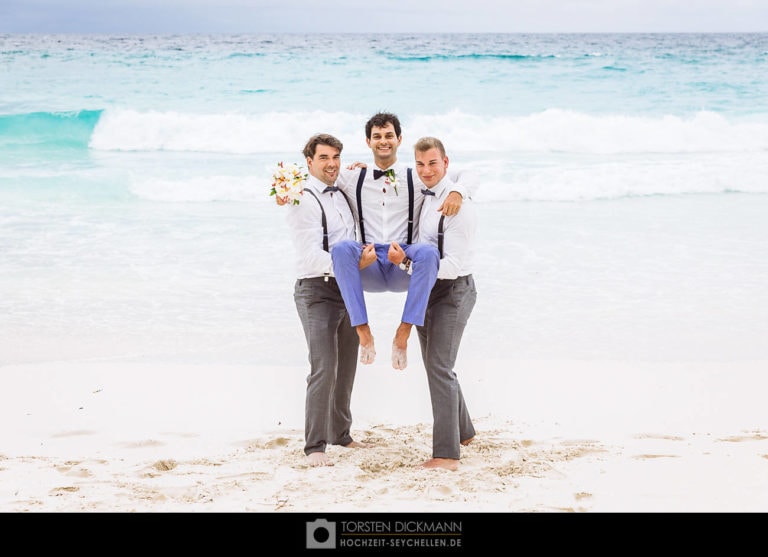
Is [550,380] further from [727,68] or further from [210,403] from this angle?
[727,68]

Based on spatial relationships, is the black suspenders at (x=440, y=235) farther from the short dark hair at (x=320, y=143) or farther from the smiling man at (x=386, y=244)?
the short dark hair at (x=320, y=143)

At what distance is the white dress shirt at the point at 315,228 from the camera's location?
4.20 m

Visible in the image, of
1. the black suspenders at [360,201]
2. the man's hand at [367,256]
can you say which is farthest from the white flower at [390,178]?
the man's hand at [367,256]

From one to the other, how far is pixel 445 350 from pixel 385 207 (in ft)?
2.50

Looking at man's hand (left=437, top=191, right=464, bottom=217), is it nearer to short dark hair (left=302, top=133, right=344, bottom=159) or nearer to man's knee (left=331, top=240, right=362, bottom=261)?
man's knee (left=331, top=240, right=362, bottom=261)

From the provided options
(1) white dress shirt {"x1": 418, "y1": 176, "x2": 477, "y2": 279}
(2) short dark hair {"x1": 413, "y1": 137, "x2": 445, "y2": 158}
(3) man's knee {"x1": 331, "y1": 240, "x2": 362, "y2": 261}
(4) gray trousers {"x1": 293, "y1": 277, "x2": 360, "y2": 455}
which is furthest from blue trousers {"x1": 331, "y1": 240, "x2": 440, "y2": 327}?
(2) short dark hair {"x1": 413, "y1": 137, "x2": 445, "y2": 158}

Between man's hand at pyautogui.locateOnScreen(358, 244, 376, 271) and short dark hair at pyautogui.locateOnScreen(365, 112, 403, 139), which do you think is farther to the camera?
short dark hair at pyautogui.locateOnScreen(365, 112, 403, 139)

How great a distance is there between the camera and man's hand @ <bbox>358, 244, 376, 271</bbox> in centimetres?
407

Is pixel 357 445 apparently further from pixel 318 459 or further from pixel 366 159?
pixel 366 159

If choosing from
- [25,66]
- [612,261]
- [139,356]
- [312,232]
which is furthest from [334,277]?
[25,66]

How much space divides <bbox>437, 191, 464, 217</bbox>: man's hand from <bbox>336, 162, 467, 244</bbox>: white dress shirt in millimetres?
246

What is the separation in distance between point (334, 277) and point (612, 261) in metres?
5.35

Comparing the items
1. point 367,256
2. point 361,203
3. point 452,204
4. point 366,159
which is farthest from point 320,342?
point 366,159

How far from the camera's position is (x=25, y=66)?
2394 centimetres
